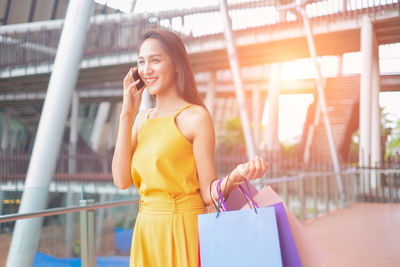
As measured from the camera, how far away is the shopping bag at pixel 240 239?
1.31 meters

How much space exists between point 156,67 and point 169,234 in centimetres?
57

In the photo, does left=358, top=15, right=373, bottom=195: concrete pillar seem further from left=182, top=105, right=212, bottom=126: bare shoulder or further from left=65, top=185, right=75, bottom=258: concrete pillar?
left=182, top=105, right=212, bottom=126: bare shoulder

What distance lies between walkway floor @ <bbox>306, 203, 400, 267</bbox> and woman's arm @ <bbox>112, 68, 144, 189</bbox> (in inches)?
137

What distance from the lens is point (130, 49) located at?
1819cm

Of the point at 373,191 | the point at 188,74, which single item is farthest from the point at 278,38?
the point at 188,74

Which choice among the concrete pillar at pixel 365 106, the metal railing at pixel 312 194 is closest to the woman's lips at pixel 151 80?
the metal railing at pixel 312 194

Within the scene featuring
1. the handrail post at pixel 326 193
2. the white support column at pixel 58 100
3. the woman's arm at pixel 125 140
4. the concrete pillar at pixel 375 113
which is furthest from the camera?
the concrete pillar at pixel 375 113

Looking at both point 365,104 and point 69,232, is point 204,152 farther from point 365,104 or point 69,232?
point 365,104

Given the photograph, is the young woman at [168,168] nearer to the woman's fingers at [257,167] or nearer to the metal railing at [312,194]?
the woman's fingers at [257,167]

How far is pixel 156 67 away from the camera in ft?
5.27

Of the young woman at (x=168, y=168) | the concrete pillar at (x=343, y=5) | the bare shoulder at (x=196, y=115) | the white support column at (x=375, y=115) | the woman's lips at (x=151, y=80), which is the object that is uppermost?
the concrete pillar at (x=343, y=5)

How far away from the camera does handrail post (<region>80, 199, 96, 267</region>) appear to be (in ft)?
11.2

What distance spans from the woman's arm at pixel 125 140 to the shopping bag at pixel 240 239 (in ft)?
1.29

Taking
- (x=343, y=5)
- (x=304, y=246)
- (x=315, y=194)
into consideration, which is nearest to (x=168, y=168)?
(x=304, y=246)
